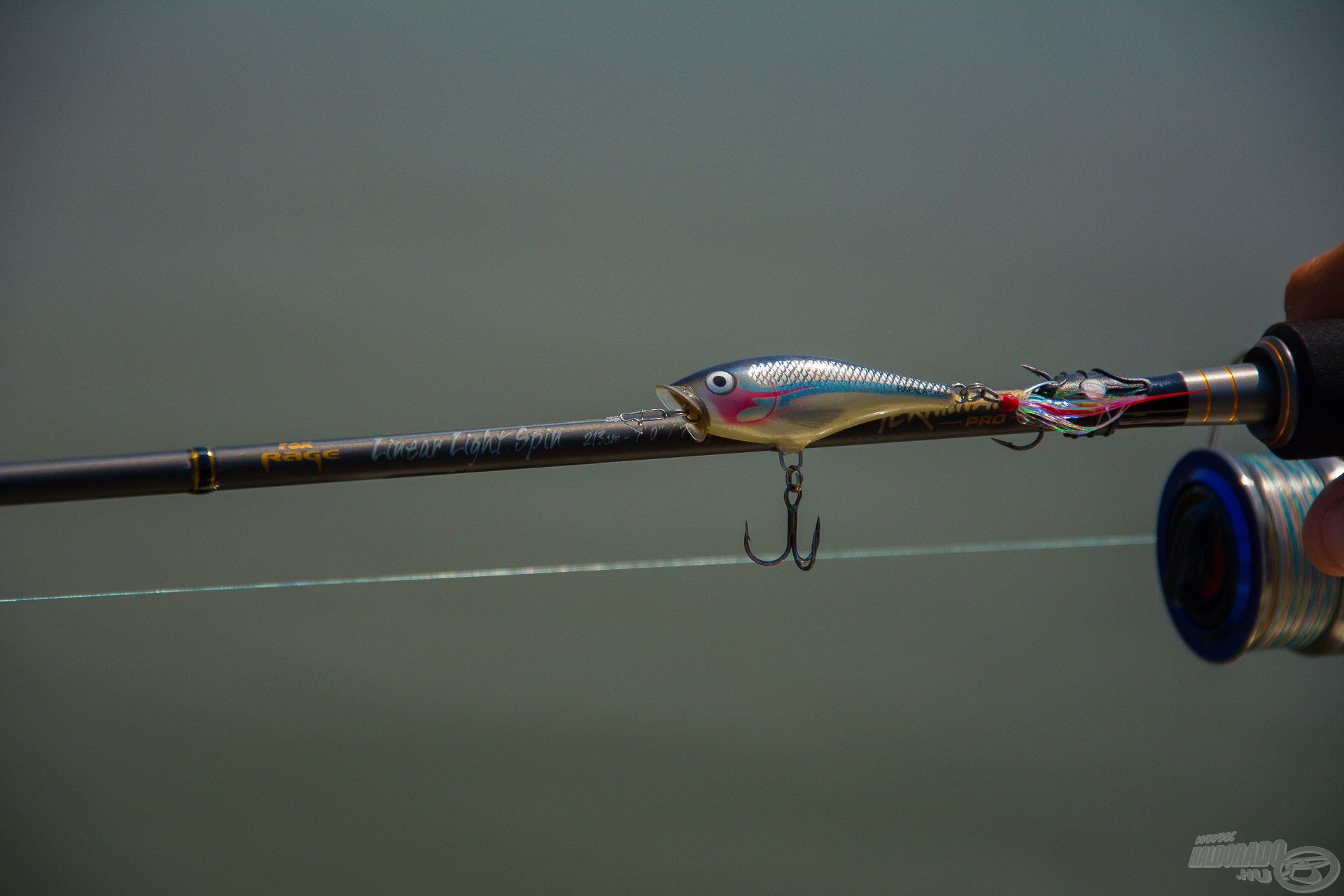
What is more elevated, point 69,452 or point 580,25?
point 580,25

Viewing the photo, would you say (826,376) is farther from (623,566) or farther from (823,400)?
(623,566)

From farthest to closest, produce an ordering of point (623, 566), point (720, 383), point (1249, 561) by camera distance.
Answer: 1. point (623, 566)
2. point (1249, 561)
3. point (720, 383)

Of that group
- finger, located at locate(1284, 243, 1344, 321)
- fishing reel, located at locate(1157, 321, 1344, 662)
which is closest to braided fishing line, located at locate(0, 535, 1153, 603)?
fishing reel, located at locate(1157, 321, 1344, 662)

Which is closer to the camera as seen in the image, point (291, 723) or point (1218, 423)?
point (1218, 423)

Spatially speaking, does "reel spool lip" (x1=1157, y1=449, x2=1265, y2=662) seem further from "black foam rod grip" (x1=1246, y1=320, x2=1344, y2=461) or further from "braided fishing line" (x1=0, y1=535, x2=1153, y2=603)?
"braided fishing line" (x1=0, y1=535, x2=1153, y2=603)

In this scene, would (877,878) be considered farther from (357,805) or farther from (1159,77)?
(1159,77)

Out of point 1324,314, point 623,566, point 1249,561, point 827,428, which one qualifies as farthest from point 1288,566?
point 623,566

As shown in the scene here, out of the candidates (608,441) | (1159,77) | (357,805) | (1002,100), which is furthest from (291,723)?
(1159,77)
